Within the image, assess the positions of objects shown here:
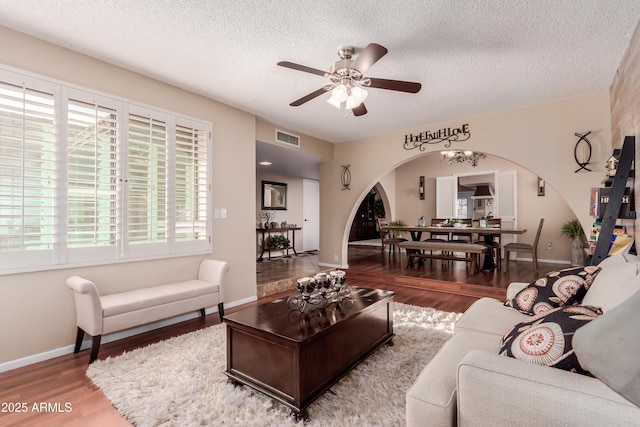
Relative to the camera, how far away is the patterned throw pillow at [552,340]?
43.0 inches

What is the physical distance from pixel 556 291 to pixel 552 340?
3.45ft

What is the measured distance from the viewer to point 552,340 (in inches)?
46.0

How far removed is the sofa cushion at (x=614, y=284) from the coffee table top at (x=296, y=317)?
1.36m

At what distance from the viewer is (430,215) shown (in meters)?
8.43

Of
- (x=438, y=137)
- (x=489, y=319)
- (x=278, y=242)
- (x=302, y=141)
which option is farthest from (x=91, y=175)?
(x=278, y=242)

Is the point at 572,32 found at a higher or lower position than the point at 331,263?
higher

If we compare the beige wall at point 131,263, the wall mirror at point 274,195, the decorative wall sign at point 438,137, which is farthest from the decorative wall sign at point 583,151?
the wall mirror at point 274,195

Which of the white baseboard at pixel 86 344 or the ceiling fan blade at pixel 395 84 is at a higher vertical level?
the ceiling fan blade at pixel 395 84

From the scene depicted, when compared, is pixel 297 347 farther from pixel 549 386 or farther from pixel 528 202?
pixel 528 202

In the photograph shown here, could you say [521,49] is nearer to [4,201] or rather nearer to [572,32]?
[572,32]

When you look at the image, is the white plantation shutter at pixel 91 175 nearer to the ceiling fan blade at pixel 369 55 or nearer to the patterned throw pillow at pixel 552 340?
the ceiling fan blade at pixel 369 55

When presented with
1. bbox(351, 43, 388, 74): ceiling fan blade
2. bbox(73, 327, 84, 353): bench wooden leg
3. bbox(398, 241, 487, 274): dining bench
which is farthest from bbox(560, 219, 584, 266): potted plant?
bbox(73, 327, 84, 353): bench wooden leg

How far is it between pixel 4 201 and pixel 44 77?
1060 mm

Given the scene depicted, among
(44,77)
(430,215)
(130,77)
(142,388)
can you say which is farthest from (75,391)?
(430,215)
